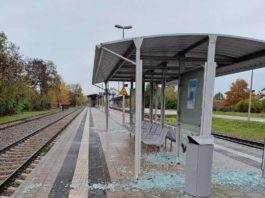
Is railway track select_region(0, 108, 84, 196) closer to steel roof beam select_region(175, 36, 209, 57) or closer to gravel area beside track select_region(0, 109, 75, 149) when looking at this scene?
gravel area beside track select_region(0, 109, 75, 149)

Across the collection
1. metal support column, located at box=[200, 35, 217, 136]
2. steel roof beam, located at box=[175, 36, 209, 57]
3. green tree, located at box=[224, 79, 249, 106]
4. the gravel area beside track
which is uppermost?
green tree, located at box=[224, 79, 249, 106]

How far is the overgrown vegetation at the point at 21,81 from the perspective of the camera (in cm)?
2492

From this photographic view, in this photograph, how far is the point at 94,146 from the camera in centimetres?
1034

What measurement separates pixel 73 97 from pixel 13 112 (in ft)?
214

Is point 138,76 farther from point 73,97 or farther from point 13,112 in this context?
point 73,97

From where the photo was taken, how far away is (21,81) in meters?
28.2

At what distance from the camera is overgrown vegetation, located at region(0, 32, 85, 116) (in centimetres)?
2492

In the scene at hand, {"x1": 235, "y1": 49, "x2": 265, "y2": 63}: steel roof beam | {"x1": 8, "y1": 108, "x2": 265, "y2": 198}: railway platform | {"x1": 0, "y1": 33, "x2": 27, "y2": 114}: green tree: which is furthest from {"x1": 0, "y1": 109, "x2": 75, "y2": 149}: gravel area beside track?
{"x1": 235, "y1": 49, "x2": 265, "y2": 63}: steel roof beam

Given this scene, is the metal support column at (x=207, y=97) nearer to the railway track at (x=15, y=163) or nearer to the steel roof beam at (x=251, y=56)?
the steel roof beam at (x=251, y=56)

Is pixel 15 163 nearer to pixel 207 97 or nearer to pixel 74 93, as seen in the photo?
pixel 207 97

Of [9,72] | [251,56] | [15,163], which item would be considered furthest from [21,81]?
[251,56]

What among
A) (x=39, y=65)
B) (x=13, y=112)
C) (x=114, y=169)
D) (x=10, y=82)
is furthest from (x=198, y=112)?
(x=39, y=65)

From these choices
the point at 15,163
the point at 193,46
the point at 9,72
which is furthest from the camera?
the point at 9,72

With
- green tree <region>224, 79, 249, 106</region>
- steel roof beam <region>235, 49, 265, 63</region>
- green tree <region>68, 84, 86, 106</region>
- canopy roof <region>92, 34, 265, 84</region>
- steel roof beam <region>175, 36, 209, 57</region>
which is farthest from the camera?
green tree <region>68, 84, 86, 106</region>
